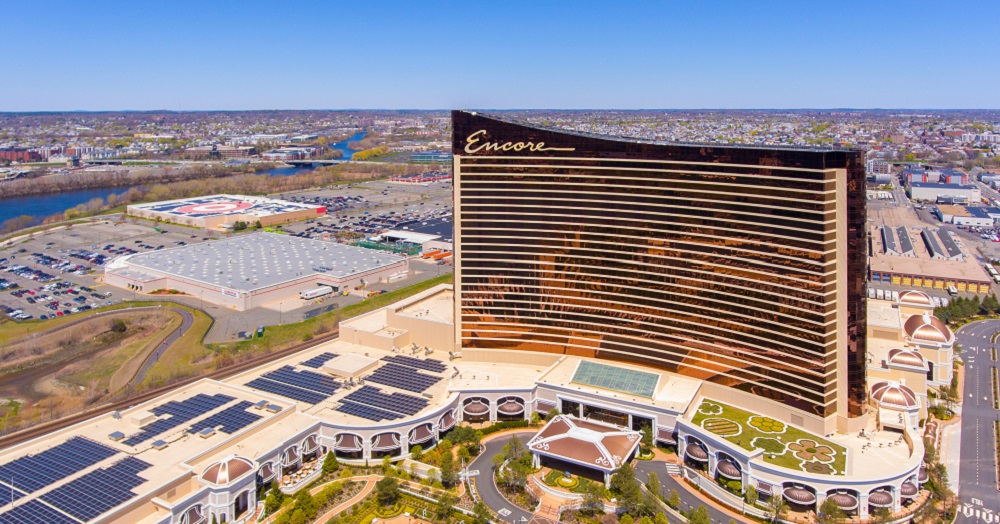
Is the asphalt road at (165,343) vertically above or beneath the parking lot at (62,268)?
beneath

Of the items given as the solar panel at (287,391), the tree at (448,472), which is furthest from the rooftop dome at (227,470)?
the tree at (448,472)

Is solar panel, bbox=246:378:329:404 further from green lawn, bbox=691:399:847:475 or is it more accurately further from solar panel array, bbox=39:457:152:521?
green lawn, bbox=691:399:847:475

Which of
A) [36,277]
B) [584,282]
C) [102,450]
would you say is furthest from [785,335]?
[36,277]

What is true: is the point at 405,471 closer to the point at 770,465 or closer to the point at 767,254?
the point at 770,465

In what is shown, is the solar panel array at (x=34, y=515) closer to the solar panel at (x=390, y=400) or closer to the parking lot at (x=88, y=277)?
the solar panel at (x=390, y=400)

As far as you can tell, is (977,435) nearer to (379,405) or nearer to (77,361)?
(379,405)
